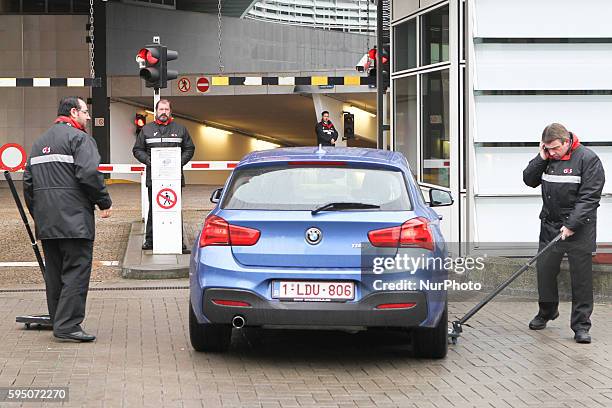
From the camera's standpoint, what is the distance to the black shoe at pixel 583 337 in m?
8.77

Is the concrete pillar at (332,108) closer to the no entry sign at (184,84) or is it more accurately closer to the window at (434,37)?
the no entry sign at (184,84)

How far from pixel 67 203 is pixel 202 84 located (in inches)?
1006

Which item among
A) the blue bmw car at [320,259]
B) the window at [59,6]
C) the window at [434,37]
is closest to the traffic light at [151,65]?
the window at [434,37]

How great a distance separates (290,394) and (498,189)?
18.5 ft

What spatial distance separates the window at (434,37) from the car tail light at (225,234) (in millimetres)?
6019

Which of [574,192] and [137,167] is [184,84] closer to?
[137,167]

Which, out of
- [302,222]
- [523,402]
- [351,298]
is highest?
[302,222]

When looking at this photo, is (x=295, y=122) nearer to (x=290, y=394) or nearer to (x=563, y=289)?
(x=563, y=289)

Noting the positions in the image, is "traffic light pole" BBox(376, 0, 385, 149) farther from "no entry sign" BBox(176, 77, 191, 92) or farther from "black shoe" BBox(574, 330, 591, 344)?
"no entry sign" BBox(176, 77, 191, 92)

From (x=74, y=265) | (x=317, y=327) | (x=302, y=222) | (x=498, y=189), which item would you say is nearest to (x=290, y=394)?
(x=317, y=327)

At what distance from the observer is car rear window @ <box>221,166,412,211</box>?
7707 millimetres

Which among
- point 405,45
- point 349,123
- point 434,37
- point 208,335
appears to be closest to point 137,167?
point 405,45

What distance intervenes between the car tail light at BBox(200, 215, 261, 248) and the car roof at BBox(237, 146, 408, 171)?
1.89 ft

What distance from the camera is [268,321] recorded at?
295 inches
